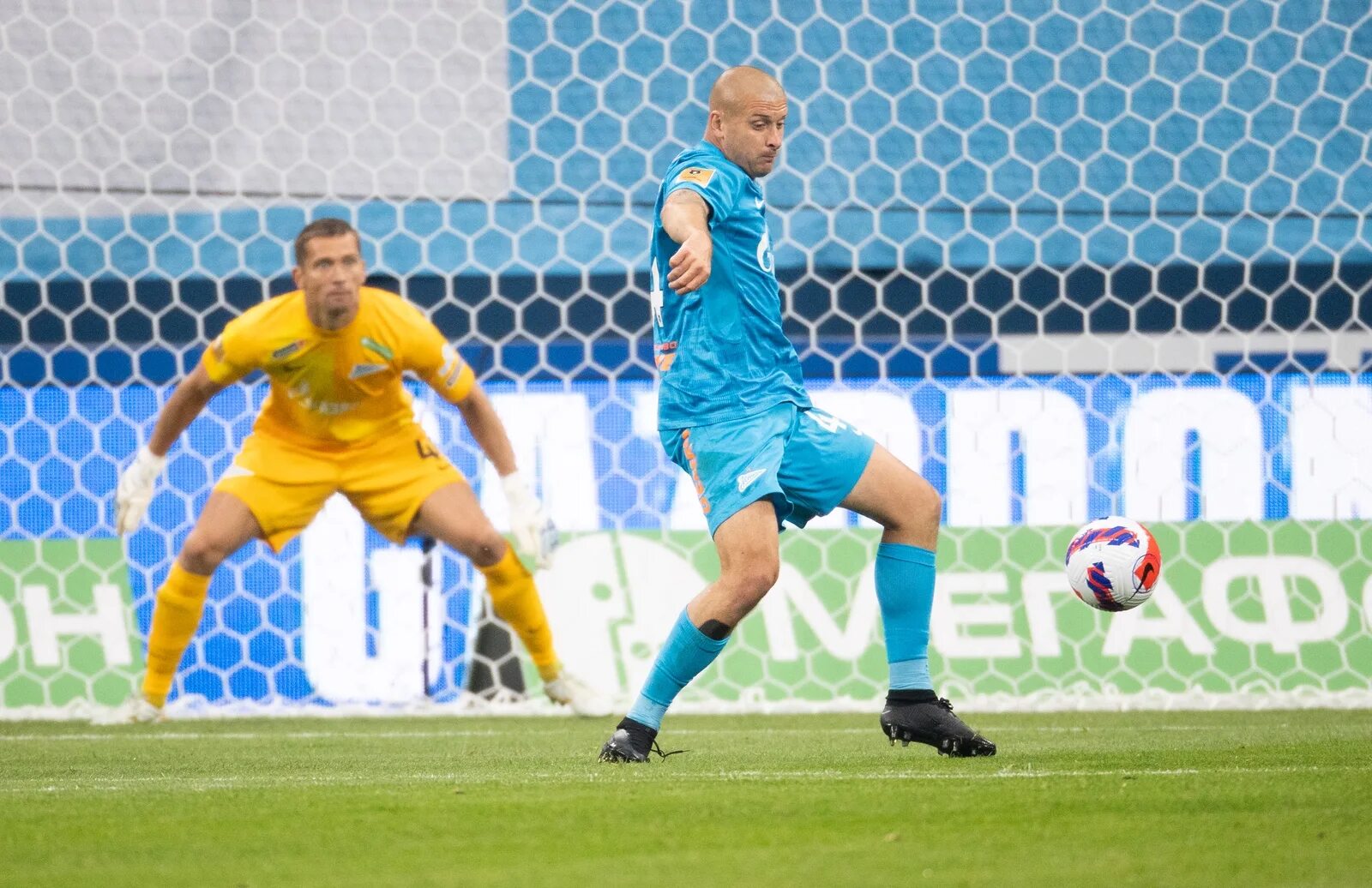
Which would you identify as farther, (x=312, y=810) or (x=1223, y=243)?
(x=1223, y=243)

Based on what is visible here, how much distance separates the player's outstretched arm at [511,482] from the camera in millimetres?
5262

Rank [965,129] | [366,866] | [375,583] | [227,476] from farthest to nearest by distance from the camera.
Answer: [965,129] < [375,583] < [227,476] < [366,866]

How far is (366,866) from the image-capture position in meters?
2.39

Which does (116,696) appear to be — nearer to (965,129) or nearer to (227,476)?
(227,476)

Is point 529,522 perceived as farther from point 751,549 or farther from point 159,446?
point 751,549

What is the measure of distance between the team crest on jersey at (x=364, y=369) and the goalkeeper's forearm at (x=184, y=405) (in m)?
0.39

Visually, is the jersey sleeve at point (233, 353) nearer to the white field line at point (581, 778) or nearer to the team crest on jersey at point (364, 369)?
the team crest on jersey at point (364, 369)

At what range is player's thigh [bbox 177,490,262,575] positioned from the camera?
535cm

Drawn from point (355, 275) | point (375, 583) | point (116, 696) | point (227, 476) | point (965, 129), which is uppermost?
point (965, 129)

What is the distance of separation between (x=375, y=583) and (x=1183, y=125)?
3.34 metres

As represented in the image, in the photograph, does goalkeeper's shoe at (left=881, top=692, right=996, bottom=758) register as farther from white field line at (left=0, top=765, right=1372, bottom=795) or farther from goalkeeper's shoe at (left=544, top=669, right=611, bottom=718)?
goalkeeper's shoe at (left=544, top=669, right=611, bottom=718)

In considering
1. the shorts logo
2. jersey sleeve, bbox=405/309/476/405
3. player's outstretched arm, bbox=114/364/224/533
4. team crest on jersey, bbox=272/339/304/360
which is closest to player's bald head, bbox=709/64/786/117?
the shorts logo

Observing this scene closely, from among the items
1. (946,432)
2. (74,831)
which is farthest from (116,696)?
(74,831)

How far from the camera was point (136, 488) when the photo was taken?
17.5ft
